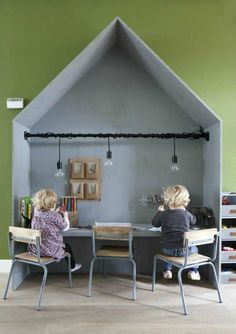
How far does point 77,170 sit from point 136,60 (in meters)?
1.43

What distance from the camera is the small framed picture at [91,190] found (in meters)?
3.70

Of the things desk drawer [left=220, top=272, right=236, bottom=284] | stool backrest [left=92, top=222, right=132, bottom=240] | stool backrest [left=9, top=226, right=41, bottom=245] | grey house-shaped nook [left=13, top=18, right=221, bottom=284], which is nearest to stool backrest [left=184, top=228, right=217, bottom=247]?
stool backrest [left=92, top=222, right=132, bottom=240]

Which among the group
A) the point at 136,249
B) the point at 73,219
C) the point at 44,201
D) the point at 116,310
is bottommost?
the point at 116,310

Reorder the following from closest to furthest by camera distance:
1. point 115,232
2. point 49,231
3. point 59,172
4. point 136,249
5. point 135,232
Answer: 1. point 115,232
2. point 49,231
3. point 135,232
4. point 59,172
5. point 136,249

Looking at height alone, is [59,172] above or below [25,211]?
above

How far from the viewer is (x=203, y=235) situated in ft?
9.14

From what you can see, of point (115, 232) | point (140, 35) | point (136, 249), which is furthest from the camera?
point (136, 249)

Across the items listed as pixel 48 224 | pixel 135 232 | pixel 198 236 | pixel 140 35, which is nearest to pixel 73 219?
pixel 48 224

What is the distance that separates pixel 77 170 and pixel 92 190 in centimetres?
29

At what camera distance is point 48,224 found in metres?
3.04

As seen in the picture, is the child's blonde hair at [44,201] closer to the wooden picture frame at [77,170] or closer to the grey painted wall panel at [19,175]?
the grey painted wall panel at [19,175]

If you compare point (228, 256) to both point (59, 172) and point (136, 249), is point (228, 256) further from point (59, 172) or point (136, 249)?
point (59, 172)

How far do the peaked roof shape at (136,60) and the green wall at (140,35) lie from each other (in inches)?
6.2

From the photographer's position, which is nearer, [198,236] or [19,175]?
[198,236]
